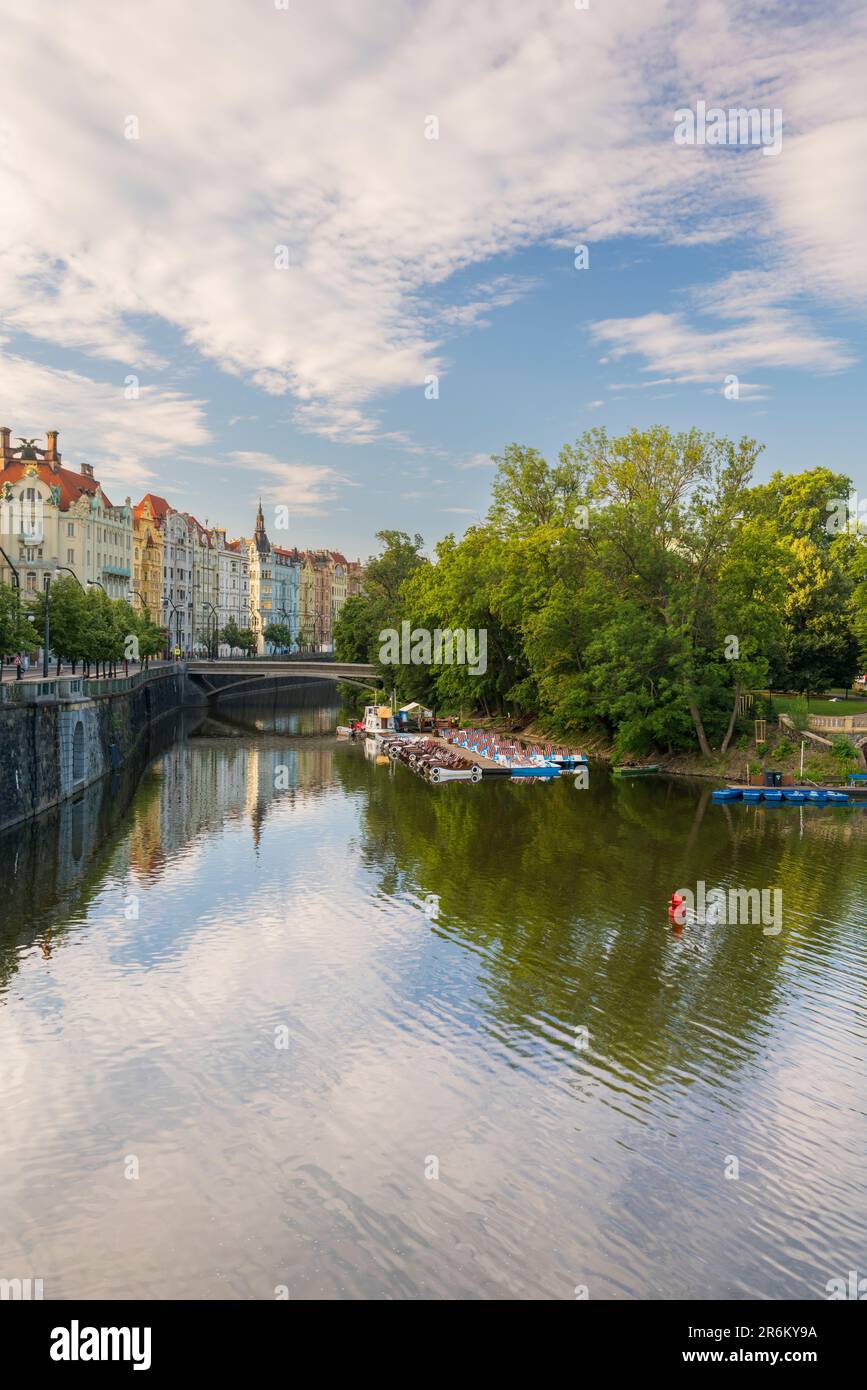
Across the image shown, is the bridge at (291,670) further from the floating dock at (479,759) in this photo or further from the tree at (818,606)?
the tree at (818,606)

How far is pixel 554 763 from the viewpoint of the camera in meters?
66.8

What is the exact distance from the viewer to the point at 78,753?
53.9 m

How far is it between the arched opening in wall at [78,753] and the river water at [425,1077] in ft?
48.5

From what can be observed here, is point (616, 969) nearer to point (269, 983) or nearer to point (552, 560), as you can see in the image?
point (269, 983)

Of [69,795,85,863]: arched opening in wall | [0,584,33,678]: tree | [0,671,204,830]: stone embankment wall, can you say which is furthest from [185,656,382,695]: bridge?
[69,795,85,863]: arched opening in wall

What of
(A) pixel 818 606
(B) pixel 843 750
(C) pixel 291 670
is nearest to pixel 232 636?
(C) pixel 291 670

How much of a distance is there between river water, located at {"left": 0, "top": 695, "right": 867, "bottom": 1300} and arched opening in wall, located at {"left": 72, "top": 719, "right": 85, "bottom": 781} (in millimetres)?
14774

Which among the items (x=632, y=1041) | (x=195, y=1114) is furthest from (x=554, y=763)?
(x=195, y=1114)

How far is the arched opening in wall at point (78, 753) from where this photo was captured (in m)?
53.0

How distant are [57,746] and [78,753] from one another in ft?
13.5

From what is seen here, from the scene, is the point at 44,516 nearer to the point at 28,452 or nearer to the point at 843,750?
the point at 28,452

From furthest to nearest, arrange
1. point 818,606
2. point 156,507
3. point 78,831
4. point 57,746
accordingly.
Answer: point 156,507 < point 818,606 < point 57,746 < point 78,831

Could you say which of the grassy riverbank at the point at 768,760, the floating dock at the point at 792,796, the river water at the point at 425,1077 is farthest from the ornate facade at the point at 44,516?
the river water at the point at 425,1077
